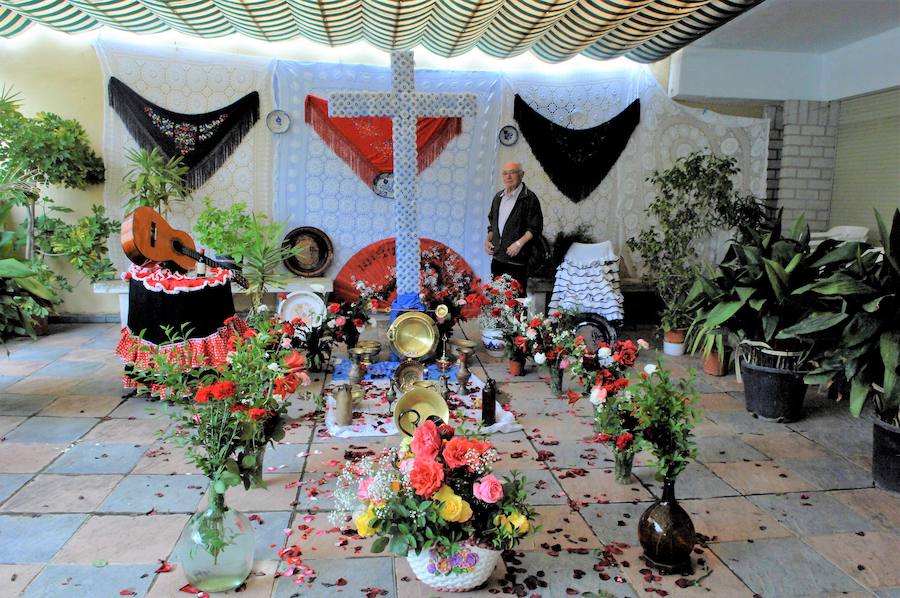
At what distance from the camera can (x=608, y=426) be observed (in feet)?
10.2

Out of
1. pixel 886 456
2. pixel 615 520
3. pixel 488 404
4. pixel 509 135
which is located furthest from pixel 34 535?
pixel 509 135

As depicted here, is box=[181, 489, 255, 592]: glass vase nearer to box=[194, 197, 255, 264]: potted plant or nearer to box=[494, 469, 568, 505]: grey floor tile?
box=[494, 469, 568, 505]: grey floor tile

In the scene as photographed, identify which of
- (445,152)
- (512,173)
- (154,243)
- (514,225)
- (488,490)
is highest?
(445,152)

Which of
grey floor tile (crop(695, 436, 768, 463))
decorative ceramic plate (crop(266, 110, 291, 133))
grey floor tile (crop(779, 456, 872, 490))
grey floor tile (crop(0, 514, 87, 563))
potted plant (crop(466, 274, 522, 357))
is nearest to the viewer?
grey floor tile (crop(0, 514, 87, 563))

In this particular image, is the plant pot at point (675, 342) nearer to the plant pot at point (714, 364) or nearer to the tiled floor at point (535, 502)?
the plant pot at point (714, 364)

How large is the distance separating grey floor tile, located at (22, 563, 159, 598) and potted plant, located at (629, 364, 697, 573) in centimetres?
189

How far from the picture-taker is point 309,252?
22.9 feet

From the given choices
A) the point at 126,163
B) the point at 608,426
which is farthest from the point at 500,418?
the point at 126,163

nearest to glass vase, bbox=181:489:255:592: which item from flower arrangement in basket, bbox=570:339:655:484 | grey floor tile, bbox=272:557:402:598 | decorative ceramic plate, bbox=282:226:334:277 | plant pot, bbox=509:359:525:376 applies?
grey floor tile, bbox=272:557:402:598

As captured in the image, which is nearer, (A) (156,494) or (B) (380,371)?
(A) (156,494)

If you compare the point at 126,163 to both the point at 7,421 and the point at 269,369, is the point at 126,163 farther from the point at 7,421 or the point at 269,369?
the point at 269,369

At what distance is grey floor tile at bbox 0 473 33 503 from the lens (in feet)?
10.2

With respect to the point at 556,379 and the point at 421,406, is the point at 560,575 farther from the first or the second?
the point at 556,379

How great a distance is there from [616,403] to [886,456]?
4.67 ft
